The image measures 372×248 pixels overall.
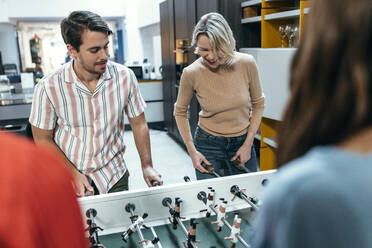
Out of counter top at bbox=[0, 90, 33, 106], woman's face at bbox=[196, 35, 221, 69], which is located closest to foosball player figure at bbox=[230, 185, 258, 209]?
woman's face at bbox=[196, 35, 221, 69]

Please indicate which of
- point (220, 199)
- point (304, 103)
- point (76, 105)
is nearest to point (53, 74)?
point (76, 105)

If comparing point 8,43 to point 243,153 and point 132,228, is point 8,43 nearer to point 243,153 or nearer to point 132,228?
point 243,153

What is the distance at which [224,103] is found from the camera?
2033mm

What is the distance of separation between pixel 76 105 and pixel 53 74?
0.19 metres

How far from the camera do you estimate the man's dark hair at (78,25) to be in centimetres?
165

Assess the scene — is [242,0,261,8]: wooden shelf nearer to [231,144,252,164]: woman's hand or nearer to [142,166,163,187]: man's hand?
[231,144,252,164]: woman's hand

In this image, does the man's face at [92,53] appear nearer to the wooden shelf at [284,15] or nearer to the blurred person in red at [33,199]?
the blurred person in red at [33,199]

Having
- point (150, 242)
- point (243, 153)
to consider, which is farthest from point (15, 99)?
point (150, 242)

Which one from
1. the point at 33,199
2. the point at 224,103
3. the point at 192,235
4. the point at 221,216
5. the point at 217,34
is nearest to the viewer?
the point at 33,199

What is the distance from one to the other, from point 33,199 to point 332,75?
1.29ft

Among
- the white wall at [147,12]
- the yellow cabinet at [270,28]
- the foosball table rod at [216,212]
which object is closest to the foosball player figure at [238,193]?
the foosball table rod at [216,212]

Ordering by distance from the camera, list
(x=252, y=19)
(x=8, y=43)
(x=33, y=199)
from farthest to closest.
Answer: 1. (x=8, y=43)
2. (x=252, y=19)
3. (x=33, y=199)

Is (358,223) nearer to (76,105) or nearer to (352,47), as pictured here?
(352,47)

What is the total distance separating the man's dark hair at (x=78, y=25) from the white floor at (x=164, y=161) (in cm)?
239
